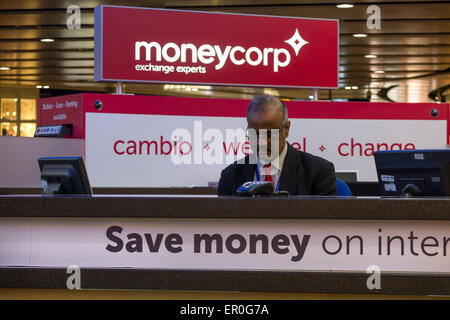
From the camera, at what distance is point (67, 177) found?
10.1 ft

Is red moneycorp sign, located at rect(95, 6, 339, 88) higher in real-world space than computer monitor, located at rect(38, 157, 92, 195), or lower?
higher

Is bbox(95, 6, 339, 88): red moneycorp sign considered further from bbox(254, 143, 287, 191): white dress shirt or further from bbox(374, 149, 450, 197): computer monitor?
bbox(254, 143, 287, 191): white dress shirt

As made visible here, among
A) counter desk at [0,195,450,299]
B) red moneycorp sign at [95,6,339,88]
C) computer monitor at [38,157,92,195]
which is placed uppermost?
red moneycorp sign at [95,6,339,88]

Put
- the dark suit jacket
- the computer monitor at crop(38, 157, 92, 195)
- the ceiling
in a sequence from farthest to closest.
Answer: the ceiling
the dark suit jacket
the computer monitor at crop(38, 157, 92, 195)

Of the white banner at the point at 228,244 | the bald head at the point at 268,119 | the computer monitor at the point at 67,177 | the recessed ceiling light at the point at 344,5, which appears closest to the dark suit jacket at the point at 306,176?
the bald head at the point at 268,119

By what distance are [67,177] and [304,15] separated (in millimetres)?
8489

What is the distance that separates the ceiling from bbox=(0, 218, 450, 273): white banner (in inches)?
316

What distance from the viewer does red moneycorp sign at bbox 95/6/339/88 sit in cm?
487

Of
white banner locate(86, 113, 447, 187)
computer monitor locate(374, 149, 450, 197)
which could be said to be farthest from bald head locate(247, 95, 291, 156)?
white banner locate(86, 113, 447, 187)

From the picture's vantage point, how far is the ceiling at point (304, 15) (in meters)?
10.4

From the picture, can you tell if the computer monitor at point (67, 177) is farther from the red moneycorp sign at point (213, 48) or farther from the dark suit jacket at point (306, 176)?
the red moneycorp sign at point (213, 48)

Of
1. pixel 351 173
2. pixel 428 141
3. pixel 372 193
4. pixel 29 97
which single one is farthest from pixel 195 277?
pixel 29 97

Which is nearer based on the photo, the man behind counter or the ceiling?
the man behind counter

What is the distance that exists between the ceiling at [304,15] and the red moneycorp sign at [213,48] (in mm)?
5139
